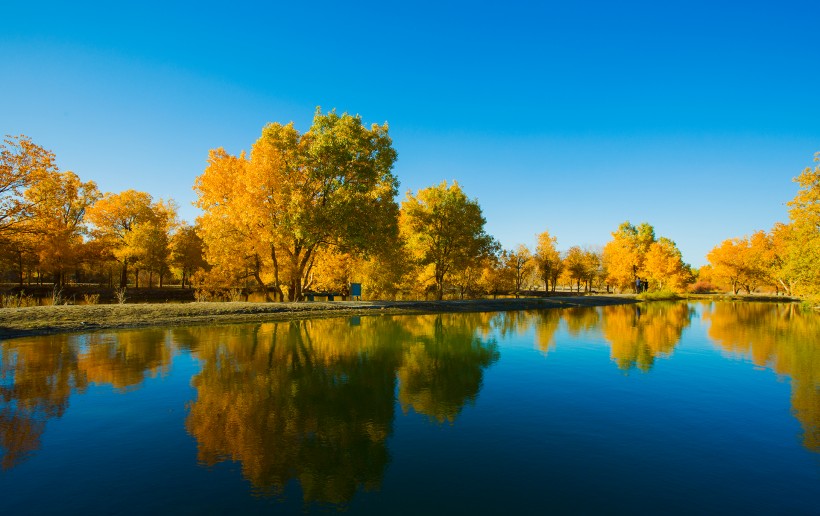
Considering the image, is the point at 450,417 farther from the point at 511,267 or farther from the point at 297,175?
the point at 511,267

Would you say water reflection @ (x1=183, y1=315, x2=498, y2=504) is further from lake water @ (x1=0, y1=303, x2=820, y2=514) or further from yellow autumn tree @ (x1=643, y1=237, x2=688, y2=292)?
yellow autumn tree @ (x1=643, y1=237, x2=688, y2=292)

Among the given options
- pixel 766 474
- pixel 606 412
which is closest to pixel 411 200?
pixel 606 412

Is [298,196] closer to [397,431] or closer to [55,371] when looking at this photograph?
[55,371]

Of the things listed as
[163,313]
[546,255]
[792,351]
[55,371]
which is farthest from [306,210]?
[546,255]

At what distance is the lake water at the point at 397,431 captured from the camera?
6.17 metres

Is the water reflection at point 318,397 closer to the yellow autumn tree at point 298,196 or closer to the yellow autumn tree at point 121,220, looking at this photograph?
the yellow autumn tree at point 298,196

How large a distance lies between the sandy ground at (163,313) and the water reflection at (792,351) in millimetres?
20852

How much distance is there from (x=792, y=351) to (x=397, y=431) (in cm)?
2066

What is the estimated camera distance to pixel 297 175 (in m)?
33.2

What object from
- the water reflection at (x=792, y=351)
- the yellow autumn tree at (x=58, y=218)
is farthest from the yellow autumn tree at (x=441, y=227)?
the yellow autumn tree at (x=58, y=218)

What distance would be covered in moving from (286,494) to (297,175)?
29.8 meters

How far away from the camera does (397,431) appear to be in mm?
8719

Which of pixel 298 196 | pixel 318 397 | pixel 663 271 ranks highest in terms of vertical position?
pixel 298 196

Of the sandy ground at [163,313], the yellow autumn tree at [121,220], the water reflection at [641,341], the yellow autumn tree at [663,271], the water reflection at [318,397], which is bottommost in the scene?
the water reflection at [641,341]
